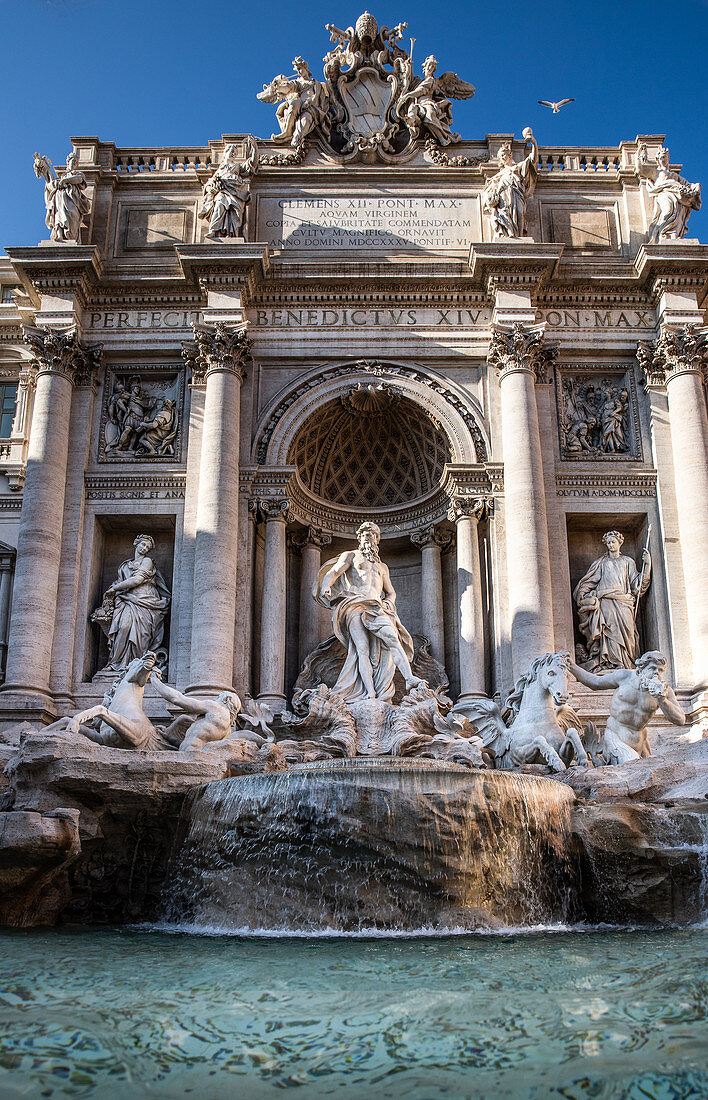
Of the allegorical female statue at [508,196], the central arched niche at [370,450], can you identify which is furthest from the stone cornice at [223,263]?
the allegorical female statue at [508,196]

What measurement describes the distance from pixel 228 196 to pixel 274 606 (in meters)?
8.98

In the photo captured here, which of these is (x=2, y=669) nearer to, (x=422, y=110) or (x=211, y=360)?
(x=211, y=360)

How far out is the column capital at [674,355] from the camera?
2062cm

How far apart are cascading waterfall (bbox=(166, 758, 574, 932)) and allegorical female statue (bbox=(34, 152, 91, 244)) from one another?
14649 mm

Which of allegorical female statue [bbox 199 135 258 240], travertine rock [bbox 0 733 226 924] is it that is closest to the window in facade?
allegorical female statue [bbox 199 135 258 240]

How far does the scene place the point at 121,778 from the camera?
39.1ft

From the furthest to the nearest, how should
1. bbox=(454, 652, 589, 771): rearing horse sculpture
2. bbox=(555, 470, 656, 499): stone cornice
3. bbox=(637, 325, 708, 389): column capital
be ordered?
bbox=(637, 325, 708, 389): column capital < bbox=(555, 470, 656, 499): stone cornice < bbox=(454, 652, 589, 771): rearing horse sculpture

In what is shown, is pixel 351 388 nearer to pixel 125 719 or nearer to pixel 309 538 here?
pixel 309 538

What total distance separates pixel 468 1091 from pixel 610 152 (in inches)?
889

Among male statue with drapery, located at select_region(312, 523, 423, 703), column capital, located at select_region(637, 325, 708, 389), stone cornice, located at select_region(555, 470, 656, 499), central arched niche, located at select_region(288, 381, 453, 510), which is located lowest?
male statue with drapery, located at select_region(312, 523, 423, 703)

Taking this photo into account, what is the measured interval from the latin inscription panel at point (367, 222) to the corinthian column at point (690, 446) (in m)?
4.99

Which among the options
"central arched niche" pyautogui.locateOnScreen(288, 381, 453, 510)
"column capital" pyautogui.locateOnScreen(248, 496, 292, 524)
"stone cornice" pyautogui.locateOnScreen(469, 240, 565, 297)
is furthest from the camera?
"central arched niche" pyautogui.locateOnScreen(288, 381, 453, 510)

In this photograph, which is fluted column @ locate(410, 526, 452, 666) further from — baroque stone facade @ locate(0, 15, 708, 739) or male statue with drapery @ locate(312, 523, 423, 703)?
male statue with drapery @ locate(312, 523, 423, 703)

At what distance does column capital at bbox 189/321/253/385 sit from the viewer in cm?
2062
